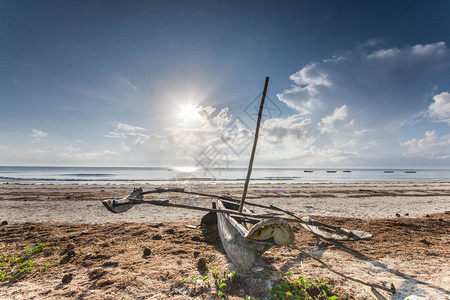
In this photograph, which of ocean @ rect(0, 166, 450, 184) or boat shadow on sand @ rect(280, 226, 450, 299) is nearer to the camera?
boat shadow on sand @ rect(280, 226, 450, 299)

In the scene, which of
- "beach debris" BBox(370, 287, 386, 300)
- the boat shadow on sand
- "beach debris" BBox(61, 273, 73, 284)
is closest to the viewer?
"beach debris" BBox(370, 287, 386, 300)

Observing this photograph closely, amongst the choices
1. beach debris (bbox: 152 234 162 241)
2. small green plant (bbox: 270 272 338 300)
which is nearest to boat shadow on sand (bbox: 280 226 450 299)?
small green plant (bbox: 270 272 338 300)

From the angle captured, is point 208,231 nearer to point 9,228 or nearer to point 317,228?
point 317,228

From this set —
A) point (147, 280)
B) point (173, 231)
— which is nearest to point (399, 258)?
point (147, 280)

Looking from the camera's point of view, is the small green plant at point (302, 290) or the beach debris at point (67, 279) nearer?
the small green plant at point (302, 290)

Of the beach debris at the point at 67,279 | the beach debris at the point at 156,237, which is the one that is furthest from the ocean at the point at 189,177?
the beach debris at the point at 67,279

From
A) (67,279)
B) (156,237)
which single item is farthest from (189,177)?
(67,279)

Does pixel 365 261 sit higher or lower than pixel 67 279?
lower

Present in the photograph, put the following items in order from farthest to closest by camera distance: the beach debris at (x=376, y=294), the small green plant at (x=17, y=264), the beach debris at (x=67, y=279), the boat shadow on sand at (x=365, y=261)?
the small green plant at (x=17, y=264)
the beach debris at (x=67, y=279)
the boat shadow on sand at (x=365, y=261)
the beach debris at (x=376, y=294)

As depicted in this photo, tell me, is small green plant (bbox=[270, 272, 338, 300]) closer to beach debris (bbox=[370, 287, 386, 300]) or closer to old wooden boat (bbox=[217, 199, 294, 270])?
old wooden boat (bbox=[217, 199, 294, 270])

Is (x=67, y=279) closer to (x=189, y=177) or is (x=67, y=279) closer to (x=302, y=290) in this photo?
(x=302, y=290)

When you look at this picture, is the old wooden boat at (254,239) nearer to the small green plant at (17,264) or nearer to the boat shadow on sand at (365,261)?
the boat shadow on sand at (365,261)

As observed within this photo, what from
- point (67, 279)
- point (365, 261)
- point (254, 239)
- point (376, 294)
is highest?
point (254, 239)

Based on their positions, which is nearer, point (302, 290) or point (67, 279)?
point (302, 290)
